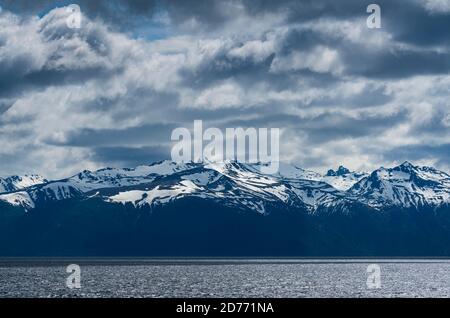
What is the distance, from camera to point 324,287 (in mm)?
185875

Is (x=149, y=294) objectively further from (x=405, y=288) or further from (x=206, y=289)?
(x=405, y=288)
